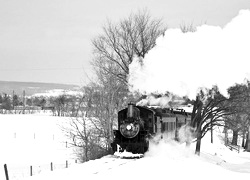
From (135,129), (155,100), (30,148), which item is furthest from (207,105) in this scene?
(30,148)

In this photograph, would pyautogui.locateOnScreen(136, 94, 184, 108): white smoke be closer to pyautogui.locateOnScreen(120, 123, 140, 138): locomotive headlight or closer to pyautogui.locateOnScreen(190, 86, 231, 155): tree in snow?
pyautogui.locateOnScreen(190, 86, 231, 155): tree in snow

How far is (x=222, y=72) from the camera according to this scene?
24.5 m

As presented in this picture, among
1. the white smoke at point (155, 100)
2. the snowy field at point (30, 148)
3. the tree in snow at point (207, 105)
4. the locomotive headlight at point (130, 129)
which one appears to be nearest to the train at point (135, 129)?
the locomotive headlight at point (130, 129)

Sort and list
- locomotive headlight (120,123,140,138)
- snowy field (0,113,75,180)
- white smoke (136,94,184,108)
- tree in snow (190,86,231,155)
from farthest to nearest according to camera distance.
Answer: snowy field (0,113,75,180), tree in snow (190,86,231,155), white smoke (136,94,184,108), locomotive headlight (120,123,140,138)

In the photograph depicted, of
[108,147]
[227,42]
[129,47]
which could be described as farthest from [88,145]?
[227,42]

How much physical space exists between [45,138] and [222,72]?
41.7 m

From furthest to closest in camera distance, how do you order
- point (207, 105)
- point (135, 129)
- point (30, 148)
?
point (30, 148), point (207, 105), point (135, 129)

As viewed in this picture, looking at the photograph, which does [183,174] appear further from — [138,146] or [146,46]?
[146,46]

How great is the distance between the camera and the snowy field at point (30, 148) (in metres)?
32.8

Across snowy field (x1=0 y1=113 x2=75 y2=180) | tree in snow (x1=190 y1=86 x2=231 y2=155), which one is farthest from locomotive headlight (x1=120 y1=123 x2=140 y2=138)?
tree in snow (x1=190 y1=86 x2=231 y2=155)

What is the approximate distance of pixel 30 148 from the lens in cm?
4897

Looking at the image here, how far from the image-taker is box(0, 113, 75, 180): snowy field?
32847 millimetres

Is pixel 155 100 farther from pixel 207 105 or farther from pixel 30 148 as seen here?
pixel 30 148

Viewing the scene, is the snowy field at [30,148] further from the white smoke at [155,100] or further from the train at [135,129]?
the train at [135,129]
